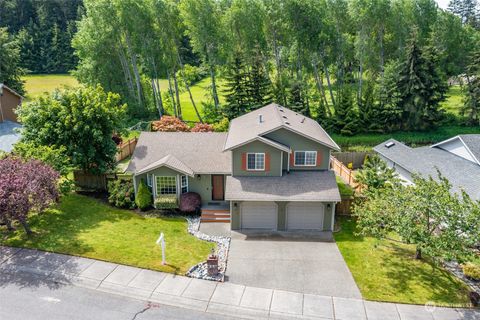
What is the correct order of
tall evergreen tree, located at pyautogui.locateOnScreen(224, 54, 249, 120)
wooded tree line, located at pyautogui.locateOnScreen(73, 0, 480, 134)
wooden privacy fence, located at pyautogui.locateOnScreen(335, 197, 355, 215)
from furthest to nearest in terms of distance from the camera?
tall evergreen tree, located at pyautogui.locateOnScreen(224, 54, 249, 120), wooded tree line, located at pyautogui.locateOnScreen(73, 0, 480, 134), wooden privacy fence, located at pyautogui.locateOnScreen(335, 197, 355, 215)

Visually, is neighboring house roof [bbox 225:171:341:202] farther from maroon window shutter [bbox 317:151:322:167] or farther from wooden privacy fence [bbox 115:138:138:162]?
wooden privacy fence [bbox 115:138:138:162]

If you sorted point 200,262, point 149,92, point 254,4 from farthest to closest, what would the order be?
point 149,92 → point 254,4 → point 200,262

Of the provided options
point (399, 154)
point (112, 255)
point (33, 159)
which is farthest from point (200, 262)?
point (399, 154)

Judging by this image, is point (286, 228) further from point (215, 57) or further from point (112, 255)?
point (215, 57)

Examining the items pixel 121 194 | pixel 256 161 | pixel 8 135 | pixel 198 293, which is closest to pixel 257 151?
pixel 256 161

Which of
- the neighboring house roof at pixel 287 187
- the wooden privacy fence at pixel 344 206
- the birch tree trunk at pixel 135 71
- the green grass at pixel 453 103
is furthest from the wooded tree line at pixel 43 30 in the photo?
the wooden privacy fence at pixel 344 206

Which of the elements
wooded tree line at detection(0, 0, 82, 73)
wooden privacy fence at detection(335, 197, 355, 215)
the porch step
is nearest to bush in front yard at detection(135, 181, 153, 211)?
the porch step

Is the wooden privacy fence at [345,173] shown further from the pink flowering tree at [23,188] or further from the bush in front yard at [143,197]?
the pink flowering tree at [23,188]
